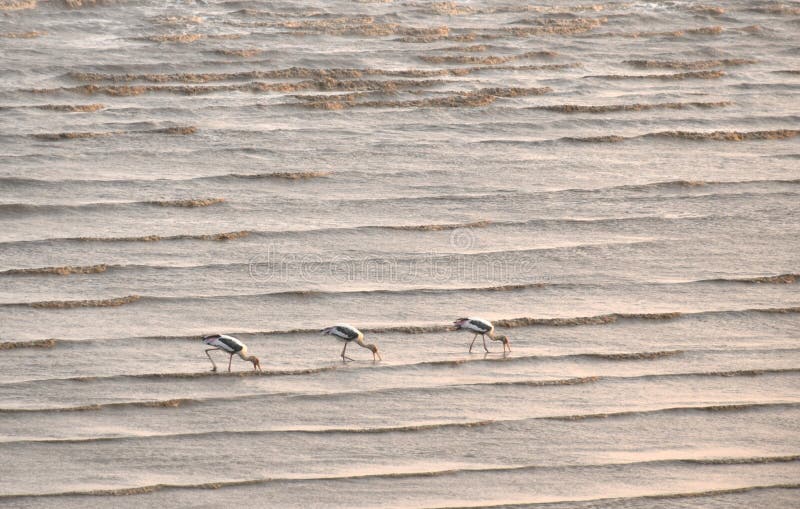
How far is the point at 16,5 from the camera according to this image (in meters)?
19.4

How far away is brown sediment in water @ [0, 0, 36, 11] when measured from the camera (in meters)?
19.3

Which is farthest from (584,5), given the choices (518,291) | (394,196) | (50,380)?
(50,380)

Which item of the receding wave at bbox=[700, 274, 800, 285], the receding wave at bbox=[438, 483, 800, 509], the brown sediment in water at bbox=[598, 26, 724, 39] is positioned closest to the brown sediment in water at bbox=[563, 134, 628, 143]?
the receding wave at bbox=[700, 274, 800, 285]

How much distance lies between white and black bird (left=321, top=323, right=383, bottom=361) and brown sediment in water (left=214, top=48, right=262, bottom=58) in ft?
23.8

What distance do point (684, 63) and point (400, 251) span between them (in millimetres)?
6865

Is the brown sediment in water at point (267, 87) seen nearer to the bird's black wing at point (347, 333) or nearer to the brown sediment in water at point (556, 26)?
the brown sediment in water at point (556, 26)

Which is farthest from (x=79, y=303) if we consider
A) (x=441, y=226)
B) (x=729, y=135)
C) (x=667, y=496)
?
(x=729, y=135)

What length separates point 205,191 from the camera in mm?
15023

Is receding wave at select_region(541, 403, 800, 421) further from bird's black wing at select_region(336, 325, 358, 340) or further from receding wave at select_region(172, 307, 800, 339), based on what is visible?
bird's black wing at select_region(336, 325, 358, 340)

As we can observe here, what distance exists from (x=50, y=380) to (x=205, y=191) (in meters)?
3.95

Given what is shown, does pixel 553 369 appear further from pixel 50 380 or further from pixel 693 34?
pixel 693 34

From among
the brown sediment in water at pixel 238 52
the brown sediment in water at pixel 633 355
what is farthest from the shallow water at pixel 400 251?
the brown sediment in water at pixel 238 52

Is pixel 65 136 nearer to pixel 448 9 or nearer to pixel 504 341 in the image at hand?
pixel 504 341

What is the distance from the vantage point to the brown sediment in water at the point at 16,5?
19.3 metres
